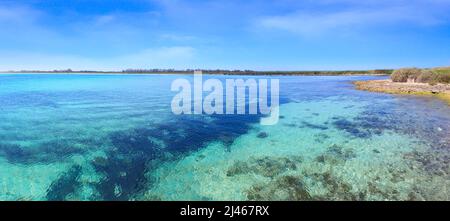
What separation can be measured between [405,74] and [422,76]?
5.38 m

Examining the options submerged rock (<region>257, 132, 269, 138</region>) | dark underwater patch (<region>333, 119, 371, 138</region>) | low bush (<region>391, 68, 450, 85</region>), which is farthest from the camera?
low bush (<region>391, 68, 450, 85</region>)

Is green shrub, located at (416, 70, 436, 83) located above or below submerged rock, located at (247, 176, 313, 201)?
above

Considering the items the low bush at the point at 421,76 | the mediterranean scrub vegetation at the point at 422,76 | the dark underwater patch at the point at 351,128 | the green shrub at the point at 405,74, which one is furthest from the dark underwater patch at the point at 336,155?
the green shrub at the point at 405,74

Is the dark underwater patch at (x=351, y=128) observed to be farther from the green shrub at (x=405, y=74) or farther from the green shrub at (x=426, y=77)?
the green shrub at (x=405, y=74)

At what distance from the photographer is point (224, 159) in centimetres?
1116

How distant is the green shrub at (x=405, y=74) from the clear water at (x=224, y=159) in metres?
38.8

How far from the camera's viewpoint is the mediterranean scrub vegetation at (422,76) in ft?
142

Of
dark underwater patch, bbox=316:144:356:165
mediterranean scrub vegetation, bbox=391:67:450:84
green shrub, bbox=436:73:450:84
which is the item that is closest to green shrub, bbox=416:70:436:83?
mediterranean scrub vegetation, bbox=391:67:450:84

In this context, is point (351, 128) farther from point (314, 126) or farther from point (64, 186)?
point (64, 186)

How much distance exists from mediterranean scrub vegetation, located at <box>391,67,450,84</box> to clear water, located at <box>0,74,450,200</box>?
32.4 m

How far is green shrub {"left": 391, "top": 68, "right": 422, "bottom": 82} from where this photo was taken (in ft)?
165

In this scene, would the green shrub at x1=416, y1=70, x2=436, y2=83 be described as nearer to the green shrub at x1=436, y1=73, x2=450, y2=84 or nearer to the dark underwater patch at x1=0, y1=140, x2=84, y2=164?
the green shrub at x1=436, y1=73, x2=450, y2=84
